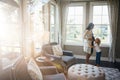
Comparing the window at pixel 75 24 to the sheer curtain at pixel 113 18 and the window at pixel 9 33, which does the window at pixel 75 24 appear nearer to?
the sheer curtain at pixel 113 18

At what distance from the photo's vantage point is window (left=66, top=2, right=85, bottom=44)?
5797 millimetres

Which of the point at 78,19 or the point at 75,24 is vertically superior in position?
the point at 78,19

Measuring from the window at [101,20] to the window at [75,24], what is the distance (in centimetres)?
46

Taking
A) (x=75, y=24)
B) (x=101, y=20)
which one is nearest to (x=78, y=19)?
(x=75, y=24)

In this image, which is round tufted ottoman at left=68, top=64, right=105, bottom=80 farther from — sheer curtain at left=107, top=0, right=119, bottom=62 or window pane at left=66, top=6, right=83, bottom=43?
window pane at left=66, top=6, right=83, bottom=43

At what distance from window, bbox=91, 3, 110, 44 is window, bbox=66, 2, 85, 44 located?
1.51ft

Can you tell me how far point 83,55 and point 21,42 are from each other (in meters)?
3.34

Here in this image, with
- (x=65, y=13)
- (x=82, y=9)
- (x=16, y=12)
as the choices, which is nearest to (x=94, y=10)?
(x=82, y=9)

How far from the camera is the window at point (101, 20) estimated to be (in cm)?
555

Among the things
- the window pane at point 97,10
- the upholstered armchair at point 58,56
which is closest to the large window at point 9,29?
the upholstered armchair at point 58,56

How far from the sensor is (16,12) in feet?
9.95

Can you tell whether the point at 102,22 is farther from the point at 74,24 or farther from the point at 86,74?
the point at 86,74

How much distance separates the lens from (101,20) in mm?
5641

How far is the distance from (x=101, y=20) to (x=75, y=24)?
1.03 m
